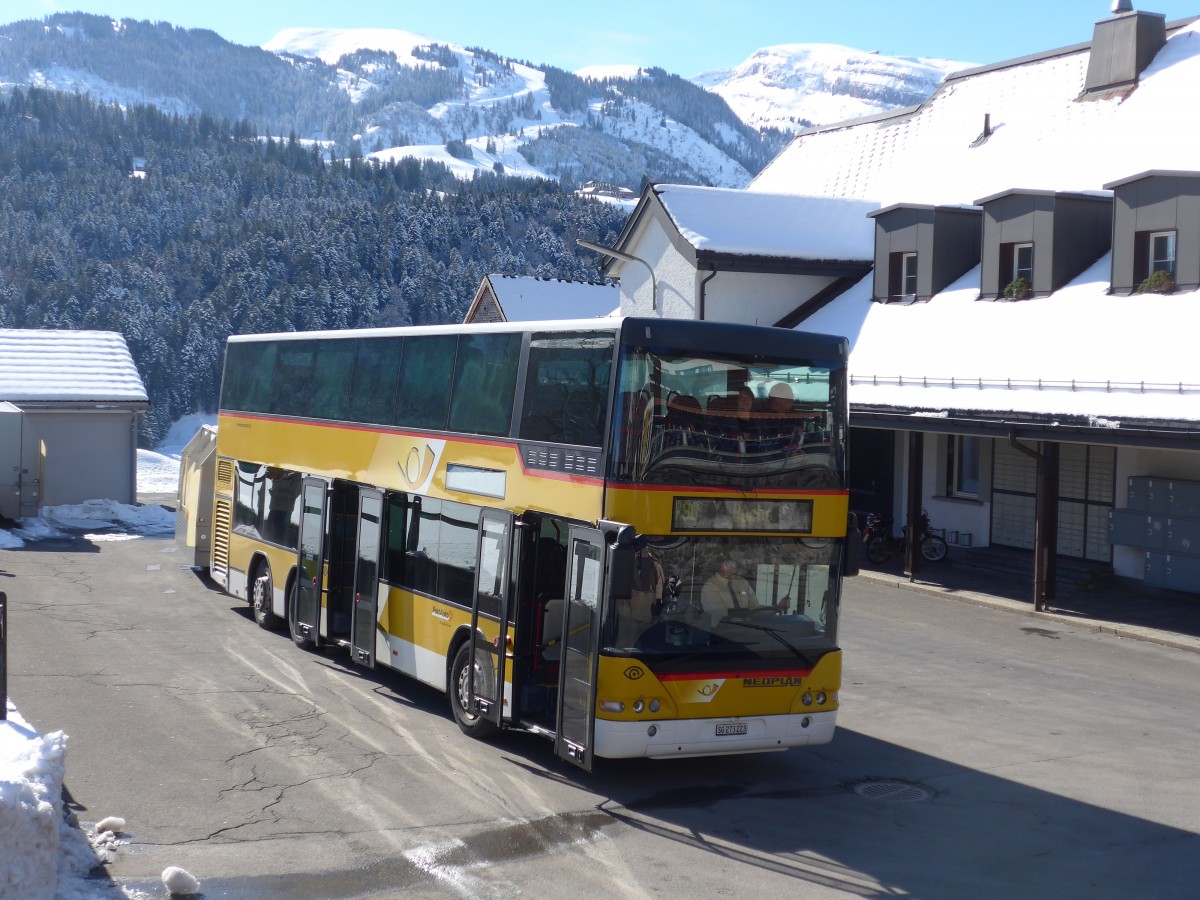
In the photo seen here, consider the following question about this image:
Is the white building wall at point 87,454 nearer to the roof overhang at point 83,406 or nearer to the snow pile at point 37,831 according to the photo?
the roof overhang at point 83,406

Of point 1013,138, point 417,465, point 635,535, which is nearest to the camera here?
point 635,535

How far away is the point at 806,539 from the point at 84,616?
1268 centimetres

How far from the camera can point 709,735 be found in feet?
32.9

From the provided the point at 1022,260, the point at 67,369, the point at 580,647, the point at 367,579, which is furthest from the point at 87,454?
the point at 580,647

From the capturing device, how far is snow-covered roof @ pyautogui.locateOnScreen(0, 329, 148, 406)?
35.2 metres

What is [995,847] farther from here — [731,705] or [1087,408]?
[1087,408]

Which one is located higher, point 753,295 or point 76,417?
point 753,295

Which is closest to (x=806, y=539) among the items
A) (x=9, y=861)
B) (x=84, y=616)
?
(x=9, y=861)

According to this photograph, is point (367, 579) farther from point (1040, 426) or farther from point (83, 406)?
point (83, 406)

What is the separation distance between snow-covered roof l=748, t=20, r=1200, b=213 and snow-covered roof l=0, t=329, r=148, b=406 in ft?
64.3

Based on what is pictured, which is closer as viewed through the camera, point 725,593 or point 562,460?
point 725,593

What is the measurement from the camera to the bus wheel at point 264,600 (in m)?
17.7

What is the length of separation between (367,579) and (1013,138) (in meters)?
20.1

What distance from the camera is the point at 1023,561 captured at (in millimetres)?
23703
